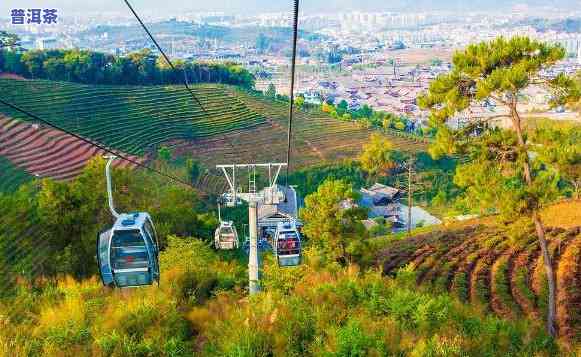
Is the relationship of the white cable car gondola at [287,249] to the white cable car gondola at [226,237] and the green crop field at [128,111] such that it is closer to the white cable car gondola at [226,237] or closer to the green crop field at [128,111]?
the white cable car gondola at [226,237]

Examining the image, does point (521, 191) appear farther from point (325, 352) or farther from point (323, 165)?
point (323, 165)

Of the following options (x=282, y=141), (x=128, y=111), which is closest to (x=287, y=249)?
(x=128, y=111)

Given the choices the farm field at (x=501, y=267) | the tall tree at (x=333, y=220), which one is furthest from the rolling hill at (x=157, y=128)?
the tall tree at (x=333, y=220)

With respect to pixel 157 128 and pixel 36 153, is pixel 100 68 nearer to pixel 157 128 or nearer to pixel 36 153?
pixel 157 128

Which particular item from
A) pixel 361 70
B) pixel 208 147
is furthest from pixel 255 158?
pixel 361 70

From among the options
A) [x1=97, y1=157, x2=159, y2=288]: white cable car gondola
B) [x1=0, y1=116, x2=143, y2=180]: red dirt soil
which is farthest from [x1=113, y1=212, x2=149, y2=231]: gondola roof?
[x1=0, y1=116, x2=143, y2=180]: red dirt soil

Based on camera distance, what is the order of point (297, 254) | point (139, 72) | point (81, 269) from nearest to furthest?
1. point (297, 254)
2. point (81, 269)
3. point (139, 72)
